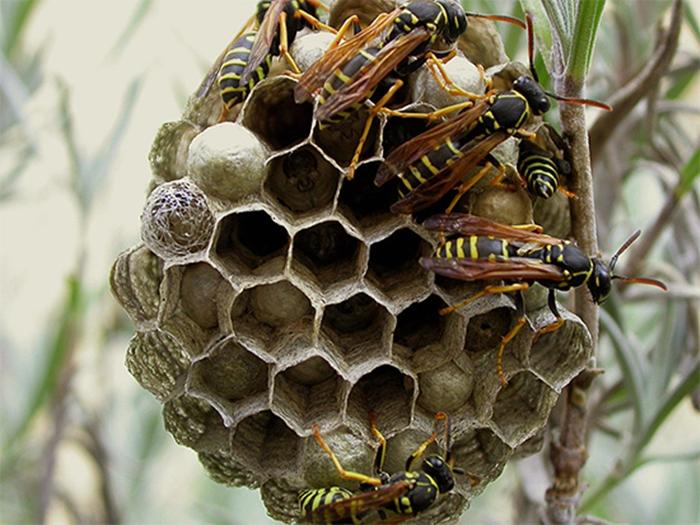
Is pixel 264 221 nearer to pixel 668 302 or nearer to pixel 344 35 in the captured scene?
pixel 344 35

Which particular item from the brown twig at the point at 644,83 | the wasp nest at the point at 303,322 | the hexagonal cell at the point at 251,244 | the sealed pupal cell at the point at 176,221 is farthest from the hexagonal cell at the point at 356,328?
the brown twig at the point at 644,83

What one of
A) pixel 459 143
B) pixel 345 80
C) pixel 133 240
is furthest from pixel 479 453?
pixel 133 240

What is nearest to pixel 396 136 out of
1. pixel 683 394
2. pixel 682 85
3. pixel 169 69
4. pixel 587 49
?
pixel 587 49

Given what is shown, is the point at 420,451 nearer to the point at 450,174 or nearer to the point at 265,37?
the point at 450,174

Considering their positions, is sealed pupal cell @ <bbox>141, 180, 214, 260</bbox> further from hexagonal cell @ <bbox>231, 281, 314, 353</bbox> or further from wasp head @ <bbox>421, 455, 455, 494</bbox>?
wasp head @ <bbox>421, 455, 455, 494</bbox>

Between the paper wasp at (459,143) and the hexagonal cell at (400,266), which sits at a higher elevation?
the paper wasp at (459,143)

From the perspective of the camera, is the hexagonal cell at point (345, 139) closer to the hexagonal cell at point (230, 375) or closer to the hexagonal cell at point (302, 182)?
the hexagonal cell at point (302, 182)


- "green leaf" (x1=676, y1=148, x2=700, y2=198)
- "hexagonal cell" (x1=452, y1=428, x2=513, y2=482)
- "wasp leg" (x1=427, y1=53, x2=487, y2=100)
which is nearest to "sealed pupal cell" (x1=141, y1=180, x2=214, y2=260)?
"wasp leg" (x1=427, y1=53, x2=487, y2=100)
